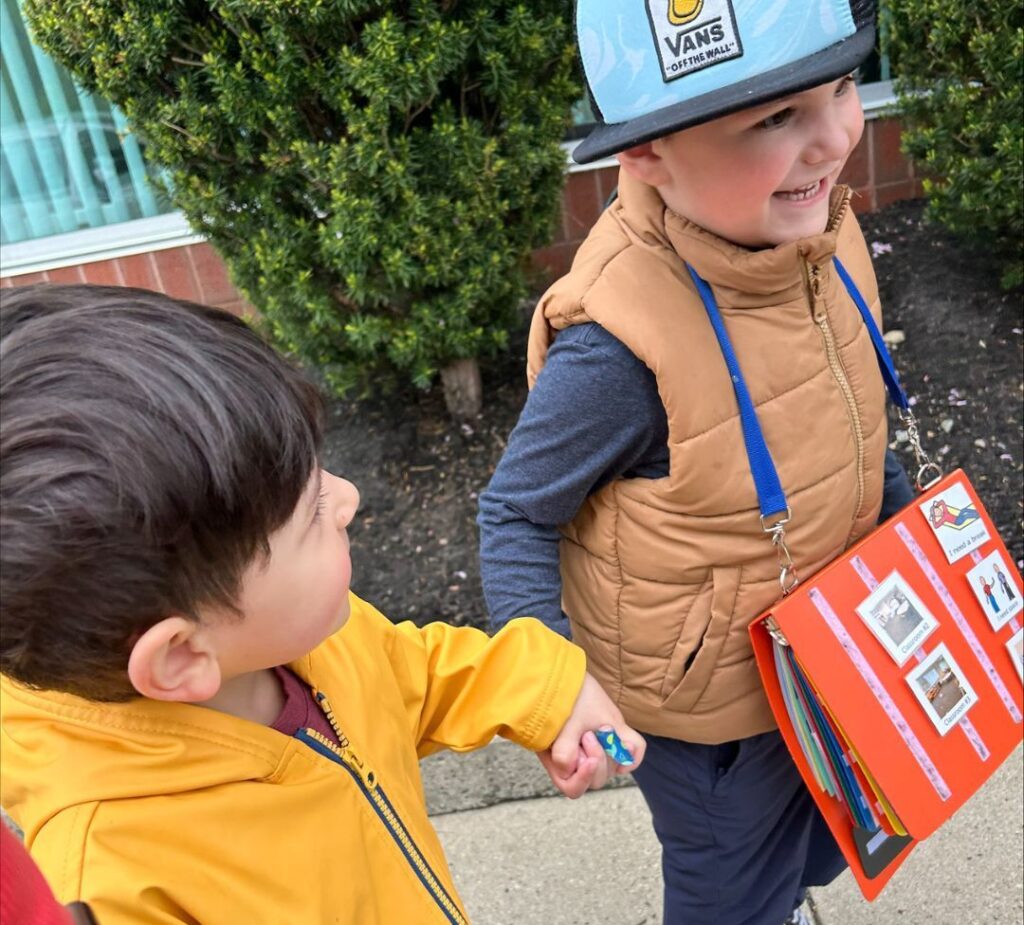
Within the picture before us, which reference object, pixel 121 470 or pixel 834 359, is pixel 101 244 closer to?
pixel 834 359

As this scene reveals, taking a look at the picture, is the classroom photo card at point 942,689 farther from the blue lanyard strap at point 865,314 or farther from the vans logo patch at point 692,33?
the vans logo patch at point 692,33

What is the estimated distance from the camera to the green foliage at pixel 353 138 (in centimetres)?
253

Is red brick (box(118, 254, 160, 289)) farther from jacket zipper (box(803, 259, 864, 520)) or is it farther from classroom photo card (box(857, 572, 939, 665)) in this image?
classroom photo card (box(857, 572, 939, 665))

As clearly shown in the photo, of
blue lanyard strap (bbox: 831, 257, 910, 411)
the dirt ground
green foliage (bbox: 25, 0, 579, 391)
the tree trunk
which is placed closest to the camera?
blue lanyard strap (bbox: 831, 257, 910, 411)

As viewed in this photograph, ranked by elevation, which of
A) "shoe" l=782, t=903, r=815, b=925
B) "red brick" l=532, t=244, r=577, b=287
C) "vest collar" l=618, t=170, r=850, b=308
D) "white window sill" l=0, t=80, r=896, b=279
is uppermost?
"white window sill" l=0, t=80, r=896, b=279

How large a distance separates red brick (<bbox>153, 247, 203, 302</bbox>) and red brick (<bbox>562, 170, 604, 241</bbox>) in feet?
4.89

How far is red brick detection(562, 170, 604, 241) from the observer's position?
396 centimetres

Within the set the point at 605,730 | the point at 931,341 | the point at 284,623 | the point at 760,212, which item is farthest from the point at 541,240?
the point at 284,623

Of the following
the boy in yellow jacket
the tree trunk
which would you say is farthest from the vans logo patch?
the tree trunk

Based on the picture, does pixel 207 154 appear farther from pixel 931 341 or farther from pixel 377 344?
pixel 931 341

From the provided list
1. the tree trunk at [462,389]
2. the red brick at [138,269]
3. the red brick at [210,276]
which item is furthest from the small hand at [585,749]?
the red brick at [138,269]

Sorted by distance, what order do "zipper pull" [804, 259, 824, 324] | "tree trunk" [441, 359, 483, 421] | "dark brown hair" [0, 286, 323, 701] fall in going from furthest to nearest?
"tree trunk" [441, 359, 483, 421], "zipper pull" [804, 259, 824, 324], "dark brown hair" [0, 286, 323, 701]

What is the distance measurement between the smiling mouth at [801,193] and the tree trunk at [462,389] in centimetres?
199

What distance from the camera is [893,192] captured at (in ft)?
13.7
